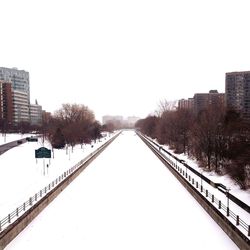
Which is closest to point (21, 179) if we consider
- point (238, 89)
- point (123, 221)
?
point (123, 221)

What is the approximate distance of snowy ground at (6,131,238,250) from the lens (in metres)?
18.2

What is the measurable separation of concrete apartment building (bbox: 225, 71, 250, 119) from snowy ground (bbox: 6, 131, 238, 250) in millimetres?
114072

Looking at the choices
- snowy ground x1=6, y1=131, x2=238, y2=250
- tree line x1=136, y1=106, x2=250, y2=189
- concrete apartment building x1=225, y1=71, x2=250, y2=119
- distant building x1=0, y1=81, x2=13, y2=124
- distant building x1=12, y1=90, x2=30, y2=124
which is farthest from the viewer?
distant building x1=12, y1=90, x2=30, y2=124

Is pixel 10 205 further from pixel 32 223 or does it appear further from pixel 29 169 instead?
pixel 29 169

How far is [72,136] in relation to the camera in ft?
222

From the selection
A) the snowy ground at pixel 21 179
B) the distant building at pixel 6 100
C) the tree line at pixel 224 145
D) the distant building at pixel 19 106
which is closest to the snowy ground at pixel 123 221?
the snowy ground at pixel 21 179

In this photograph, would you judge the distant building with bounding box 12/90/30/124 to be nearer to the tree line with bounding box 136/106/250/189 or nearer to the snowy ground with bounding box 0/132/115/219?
the snowy ground with bounding box 0/132/115/219

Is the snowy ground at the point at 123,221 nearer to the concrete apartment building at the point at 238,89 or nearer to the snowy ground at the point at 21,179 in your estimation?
the snowy ground at the point at 21,179

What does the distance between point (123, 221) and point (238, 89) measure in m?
137

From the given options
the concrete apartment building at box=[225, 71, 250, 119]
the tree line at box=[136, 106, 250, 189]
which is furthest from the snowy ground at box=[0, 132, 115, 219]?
the concrete apartment building at box=[225, 71, 250, 119]

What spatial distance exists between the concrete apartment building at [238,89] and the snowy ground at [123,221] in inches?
4491

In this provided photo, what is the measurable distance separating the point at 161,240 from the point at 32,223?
8433 millimetres

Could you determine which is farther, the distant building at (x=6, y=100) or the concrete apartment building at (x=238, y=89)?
the distant building at (x=6, y=100)

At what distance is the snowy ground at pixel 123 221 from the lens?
18.2 m
